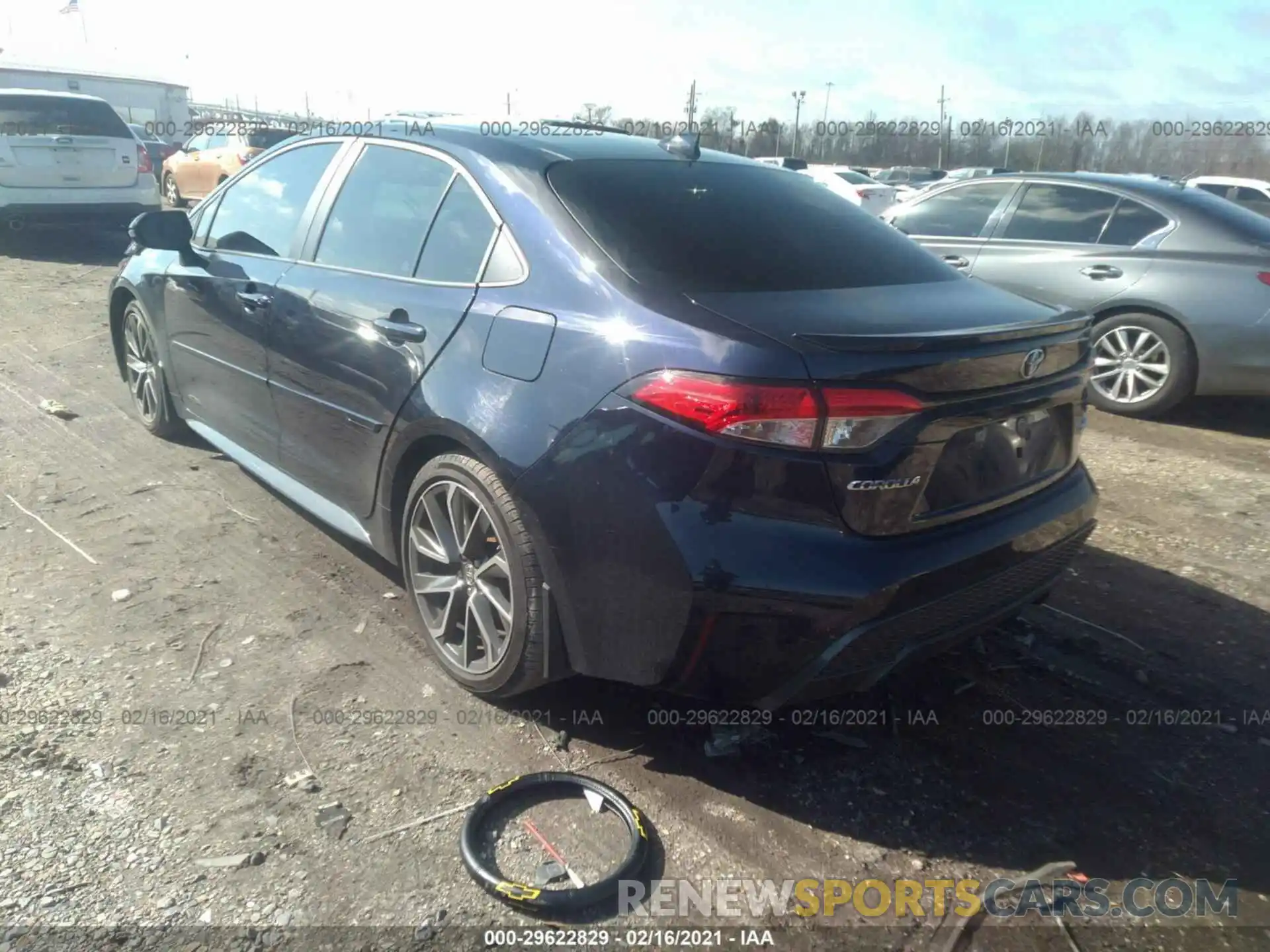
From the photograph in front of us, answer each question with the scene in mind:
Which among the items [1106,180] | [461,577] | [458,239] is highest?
[1106,180]

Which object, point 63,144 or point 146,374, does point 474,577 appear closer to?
point 146,374

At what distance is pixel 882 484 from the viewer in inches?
87.6

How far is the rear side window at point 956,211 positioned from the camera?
714 cm

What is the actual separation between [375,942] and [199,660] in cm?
142

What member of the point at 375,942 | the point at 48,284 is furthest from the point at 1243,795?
the point at 48,284

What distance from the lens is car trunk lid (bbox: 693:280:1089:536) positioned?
7.25 feet

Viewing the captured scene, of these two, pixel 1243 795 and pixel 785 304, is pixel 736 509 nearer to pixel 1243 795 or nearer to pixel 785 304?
pixel 785 304

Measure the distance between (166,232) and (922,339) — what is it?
351 centimetres

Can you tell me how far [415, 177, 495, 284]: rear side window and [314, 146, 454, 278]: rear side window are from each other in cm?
6

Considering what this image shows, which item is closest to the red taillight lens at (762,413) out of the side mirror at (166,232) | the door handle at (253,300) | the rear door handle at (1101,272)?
the door handle at (253,300)

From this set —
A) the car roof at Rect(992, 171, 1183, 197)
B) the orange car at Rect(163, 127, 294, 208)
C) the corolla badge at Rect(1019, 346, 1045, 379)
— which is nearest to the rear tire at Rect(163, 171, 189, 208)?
the orange car at Rect(163, 127, 294, 208)

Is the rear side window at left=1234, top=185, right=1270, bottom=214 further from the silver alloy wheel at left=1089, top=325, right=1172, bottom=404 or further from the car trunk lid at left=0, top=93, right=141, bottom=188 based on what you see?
the car trunk lid at left=0, top=93, right=141, bottom=188

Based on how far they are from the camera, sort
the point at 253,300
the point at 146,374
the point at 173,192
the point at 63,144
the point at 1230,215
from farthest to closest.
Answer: the point at 173,192, the point at 63,144, the point at 1230,215, the point at 146,374, the point at 253,300

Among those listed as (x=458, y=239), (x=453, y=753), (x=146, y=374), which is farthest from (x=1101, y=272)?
(x=146, y=374)
